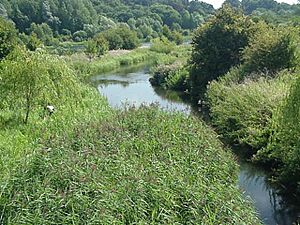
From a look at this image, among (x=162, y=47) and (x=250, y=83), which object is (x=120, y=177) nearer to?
(x=250, y=83)

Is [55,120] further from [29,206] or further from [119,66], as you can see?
[119,66]

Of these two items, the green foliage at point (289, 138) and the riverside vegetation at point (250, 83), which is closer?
the green foliage at point (289, 138)

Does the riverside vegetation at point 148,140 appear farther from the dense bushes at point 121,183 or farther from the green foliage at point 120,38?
the green foliage at point 120,38

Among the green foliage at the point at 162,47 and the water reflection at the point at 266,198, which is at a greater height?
the water reflection at the point at 266,198

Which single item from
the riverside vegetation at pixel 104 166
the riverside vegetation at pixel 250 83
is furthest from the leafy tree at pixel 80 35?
the riverside vegetation at pixel 104 166

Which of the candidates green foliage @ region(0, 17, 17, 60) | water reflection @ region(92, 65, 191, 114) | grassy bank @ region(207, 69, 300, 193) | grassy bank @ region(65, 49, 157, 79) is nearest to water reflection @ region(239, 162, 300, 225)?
grassy bank @ region(207, 69, 300, 193)

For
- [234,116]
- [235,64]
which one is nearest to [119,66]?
[235,64]

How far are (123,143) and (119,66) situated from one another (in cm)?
3743

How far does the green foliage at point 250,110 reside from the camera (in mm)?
15555

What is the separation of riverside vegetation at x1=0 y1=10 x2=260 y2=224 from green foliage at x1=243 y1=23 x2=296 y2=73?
929cm

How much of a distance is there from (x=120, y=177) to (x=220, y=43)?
19.2 meters

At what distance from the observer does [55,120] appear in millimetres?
14977

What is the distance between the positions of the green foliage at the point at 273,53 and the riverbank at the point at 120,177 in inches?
421

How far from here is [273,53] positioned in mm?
22828
